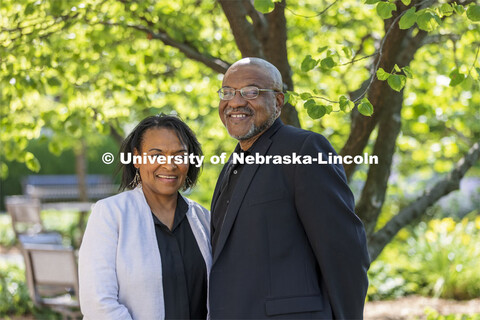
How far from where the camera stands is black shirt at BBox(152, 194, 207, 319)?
3072mm

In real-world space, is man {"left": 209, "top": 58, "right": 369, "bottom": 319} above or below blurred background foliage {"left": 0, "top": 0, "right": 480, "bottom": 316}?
below

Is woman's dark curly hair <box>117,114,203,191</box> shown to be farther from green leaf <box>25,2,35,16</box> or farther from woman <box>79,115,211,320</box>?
green leaf <box>25,2,35,16</box>

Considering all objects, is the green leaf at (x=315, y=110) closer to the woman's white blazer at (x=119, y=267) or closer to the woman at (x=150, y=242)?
the woman at (x=150, y=242)

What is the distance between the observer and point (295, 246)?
9.27 ft

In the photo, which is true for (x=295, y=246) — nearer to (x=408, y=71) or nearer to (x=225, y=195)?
(x=225, y=195)

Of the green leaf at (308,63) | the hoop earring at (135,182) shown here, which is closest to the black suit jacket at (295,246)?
the hoop earring at (135,182)

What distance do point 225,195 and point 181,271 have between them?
41 cm

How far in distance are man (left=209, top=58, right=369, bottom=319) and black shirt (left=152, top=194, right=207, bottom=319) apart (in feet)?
0.55

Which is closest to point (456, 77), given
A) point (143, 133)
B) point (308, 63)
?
point (308, 63)

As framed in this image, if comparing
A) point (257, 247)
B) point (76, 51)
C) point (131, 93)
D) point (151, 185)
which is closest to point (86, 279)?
point (151, 185)

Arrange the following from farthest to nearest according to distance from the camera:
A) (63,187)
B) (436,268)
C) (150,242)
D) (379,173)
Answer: (63,187), (436,268), (379,173), (150,242)

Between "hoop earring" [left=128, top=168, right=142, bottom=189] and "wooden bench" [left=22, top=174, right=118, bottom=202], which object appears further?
"wooden bench" [left=22, top=174, right=118, bottom=202]

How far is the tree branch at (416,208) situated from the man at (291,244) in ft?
7.13

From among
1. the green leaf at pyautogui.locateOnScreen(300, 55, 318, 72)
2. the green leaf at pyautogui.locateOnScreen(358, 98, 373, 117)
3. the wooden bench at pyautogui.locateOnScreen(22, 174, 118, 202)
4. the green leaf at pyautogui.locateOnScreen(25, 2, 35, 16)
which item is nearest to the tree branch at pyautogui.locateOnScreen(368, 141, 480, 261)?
the green leaf at pyautogui.locateOnScreen(300, 55, 318, 72)
